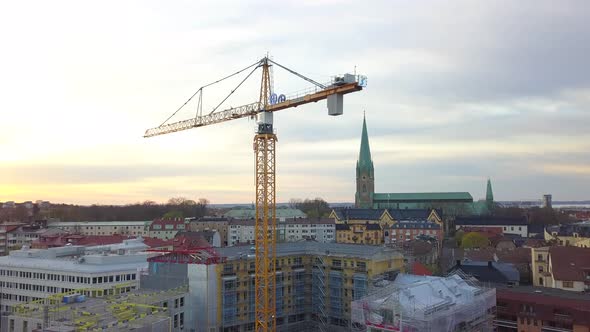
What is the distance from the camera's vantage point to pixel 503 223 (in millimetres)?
135000

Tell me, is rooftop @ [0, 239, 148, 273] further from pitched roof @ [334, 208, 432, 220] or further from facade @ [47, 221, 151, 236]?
pitched roof @ [334, 208, 432, 220]

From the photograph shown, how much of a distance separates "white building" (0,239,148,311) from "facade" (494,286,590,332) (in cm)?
3577

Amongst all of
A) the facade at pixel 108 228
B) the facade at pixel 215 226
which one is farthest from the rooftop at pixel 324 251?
the facade at pixel 108 228

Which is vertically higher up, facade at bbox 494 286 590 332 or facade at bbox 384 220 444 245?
facade at bbox 384 220 444 245

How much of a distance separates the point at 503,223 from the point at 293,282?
98.5m

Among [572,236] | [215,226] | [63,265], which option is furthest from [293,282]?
[215,226]

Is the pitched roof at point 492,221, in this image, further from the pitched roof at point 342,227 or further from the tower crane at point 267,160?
the tower crane at point 267,160

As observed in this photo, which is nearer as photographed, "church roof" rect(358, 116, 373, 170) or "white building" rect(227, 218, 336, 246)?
"white building" rect(227, 218, 336, 246)

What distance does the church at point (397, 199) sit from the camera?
178 metres

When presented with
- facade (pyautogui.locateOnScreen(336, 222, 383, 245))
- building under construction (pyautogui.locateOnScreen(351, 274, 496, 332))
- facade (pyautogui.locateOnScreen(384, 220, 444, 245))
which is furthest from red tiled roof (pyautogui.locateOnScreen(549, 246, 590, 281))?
facade (pyautogui.locateOnScreen(384, 220, 444, 245))

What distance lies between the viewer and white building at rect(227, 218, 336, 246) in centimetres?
12631

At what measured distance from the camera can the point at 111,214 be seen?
178 meters

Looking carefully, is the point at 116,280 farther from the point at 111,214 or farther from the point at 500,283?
the point at 111,214

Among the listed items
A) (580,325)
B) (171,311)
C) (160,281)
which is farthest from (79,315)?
(580,325)
